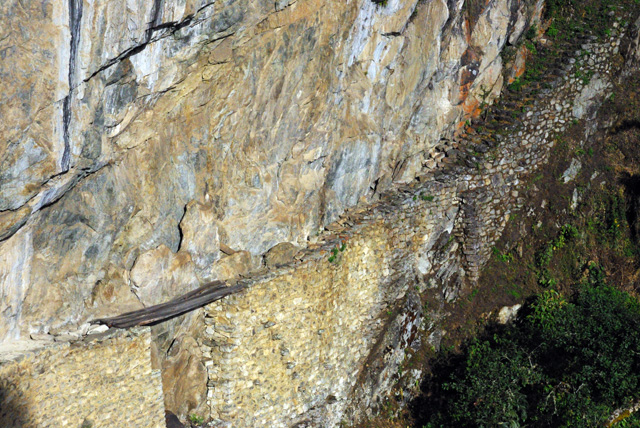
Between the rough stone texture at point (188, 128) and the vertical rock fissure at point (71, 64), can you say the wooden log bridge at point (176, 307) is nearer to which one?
the rough stone texture at point (188, 128)

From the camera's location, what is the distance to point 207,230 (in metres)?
11.4

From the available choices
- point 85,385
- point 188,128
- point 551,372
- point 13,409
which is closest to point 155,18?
point 188,128

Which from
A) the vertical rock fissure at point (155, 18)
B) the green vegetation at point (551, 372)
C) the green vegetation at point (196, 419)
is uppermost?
the vertical rock fissure at point (155, 18)

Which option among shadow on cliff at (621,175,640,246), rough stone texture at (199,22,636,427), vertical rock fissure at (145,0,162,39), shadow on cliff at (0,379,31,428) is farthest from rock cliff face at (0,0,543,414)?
shadow on cliff at (621,175,640,246)

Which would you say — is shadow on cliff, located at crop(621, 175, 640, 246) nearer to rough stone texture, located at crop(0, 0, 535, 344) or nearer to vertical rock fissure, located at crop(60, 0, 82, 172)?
rough stone texture, located at crop(0, 0, 535, 344)

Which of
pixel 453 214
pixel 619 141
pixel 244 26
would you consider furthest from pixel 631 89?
pixel 244 26

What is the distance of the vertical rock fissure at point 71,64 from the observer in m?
8.10

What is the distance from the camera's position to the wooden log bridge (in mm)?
10422

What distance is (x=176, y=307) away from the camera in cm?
1095

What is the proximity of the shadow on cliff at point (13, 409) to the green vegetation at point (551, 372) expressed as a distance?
6890 mm

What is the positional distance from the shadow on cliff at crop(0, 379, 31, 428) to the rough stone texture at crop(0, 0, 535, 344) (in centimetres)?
68

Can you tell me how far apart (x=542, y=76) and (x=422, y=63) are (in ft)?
10.6

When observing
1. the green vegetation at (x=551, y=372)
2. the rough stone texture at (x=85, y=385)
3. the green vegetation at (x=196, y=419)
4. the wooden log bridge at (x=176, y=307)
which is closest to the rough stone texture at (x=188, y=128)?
the wooden log bridge at (x=176, y=307)

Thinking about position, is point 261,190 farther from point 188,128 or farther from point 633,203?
point 633,203
